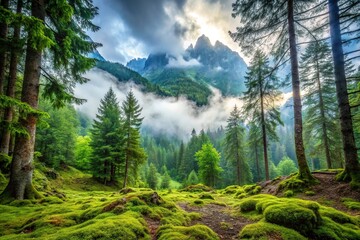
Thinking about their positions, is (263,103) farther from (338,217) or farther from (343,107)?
(338,217)

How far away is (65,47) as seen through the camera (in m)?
9.30

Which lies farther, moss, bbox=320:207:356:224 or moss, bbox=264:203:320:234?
moss, bbox=320:207:356:224

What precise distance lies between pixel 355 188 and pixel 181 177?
6480 centimetres

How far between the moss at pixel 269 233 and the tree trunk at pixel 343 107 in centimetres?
619

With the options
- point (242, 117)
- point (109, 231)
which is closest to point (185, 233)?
point (109, 231)

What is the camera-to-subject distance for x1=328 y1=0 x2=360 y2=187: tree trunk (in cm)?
880

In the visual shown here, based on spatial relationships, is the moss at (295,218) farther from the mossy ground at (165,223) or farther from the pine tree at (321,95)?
the pine tree at (321,95)

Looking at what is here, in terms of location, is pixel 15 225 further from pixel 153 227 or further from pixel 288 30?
pixel 288 30

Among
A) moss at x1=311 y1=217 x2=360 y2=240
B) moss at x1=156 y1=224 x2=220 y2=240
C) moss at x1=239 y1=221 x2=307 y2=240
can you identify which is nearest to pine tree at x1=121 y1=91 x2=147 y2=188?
moss at x1=156 y1=224 x2=220 y2=240

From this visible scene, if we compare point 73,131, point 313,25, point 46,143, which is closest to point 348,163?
point 313,25

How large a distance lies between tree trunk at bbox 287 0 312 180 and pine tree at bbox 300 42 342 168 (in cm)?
1117

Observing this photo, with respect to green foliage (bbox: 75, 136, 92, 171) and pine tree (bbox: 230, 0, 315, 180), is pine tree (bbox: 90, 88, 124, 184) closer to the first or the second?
green foliage (bbox: 75, 136, 92, 171)

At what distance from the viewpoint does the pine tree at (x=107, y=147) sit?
29.0m

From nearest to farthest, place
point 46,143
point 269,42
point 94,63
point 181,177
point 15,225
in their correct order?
1. point 15,225
2. point 94,63
3. point 269,42
4. point 46,143
5. point 181,177
